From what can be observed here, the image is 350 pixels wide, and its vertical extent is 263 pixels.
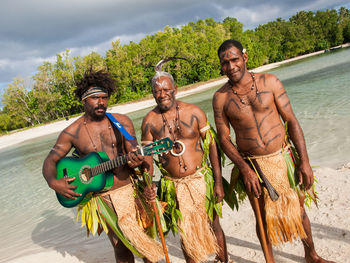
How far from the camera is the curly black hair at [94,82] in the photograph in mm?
3041

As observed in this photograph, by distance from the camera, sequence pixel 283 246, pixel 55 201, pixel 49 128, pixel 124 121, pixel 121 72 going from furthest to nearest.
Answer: pixel 121 72
pixel 49 128
pixel 55 201
pixel 283 246
pixel 124 121

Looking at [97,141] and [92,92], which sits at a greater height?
[92,92]

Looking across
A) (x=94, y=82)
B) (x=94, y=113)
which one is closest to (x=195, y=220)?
(x=94, y=113)

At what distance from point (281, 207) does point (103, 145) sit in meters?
1.98

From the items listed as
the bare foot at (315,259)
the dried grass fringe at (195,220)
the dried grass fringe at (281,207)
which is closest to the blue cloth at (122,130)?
the dried grass fringe at (195,220)

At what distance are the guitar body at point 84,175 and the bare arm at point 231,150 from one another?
4.09 feet

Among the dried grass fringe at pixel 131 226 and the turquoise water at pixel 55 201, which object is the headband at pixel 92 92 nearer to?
the dried grass fringe at pixel 131 226

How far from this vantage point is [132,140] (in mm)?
2834

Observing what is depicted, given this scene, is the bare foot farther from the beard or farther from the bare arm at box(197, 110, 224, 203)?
the beard

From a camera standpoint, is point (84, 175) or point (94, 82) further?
point (94, 82)

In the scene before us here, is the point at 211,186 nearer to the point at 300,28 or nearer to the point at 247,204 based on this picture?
the point at 247,204

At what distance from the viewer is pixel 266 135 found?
8.86 ft

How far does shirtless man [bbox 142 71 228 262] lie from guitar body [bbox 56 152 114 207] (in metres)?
0.51

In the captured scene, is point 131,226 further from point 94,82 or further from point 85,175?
point 94,82
